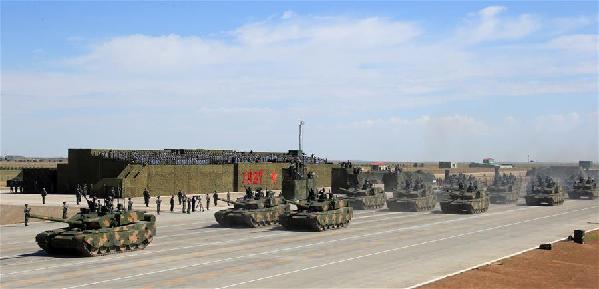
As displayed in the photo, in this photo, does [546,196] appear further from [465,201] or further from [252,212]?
[252,212]

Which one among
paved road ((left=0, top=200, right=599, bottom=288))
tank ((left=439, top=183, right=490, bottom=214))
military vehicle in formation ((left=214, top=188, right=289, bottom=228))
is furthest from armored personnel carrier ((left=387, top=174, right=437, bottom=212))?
military vehicle in formation ((left=214, top=188, right=289, bottom=228))

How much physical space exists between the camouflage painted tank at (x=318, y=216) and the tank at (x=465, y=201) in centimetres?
1271

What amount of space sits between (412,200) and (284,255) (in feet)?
87.8

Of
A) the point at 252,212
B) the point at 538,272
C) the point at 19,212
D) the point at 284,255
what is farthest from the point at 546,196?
the point at 19,212

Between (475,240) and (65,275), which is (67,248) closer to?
(65,275)

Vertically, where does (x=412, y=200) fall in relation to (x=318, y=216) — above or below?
above

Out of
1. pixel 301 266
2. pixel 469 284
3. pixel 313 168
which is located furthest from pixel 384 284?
pixel 313 168

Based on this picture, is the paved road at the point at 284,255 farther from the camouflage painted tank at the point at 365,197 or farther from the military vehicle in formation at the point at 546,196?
the military vehicle in formation at the point at 546,196

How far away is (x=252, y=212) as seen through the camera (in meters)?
39.0

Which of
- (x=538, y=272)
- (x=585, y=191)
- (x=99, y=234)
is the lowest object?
(x=538, y=272)

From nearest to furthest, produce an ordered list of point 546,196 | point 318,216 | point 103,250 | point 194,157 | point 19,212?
point 103,250 → point 318,216 → point 19,212 → point 546,196 → point 194,157

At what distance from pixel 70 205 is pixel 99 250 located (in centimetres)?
2376

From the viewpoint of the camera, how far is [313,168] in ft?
255

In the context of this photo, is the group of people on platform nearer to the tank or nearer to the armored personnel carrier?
the armored personnel carrier
